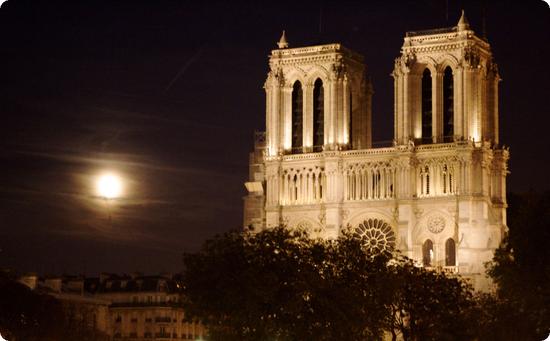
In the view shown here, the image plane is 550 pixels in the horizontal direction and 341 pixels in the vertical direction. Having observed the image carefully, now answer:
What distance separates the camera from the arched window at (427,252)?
115206 millimetres

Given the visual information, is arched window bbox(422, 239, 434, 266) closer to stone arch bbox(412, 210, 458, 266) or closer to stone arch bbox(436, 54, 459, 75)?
stone arch bbox(412, 210, 458, 266)

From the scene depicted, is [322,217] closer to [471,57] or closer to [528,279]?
[471,57]

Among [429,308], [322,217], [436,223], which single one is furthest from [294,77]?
[429,308]

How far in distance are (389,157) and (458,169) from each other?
15.9ft

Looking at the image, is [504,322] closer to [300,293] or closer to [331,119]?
[300,293]

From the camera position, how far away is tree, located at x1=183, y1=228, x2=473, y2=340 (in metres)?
83.9

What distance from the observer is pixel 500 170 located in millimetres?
114562

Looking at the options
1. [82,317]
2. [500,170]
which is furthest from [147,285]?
[500,170]

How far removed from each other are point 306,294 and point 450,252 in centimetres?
3273

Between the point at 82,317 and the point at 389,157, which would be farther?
the point at 82,317

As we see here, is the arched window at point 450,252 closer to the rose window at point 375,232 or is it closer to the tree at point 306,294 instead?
the rose window at point 375,232

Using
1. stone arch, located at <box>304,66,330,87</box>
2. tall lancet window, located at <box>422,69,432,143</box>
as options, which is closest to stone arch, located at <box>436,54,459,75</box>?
tall lancet window, located at <box>422,69,432,143</box>

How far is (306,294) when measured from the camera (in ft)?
280

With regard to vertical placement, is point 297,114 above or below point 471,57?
below
